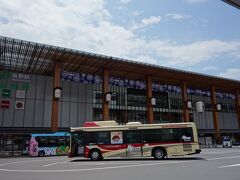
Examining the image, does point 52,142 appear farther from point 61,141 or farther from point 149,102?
point 149,102

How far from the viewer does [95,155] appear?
19344mm

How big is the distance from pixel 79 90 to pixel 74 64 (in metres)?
6.66

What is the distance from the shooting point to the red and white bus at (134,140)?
728 inches

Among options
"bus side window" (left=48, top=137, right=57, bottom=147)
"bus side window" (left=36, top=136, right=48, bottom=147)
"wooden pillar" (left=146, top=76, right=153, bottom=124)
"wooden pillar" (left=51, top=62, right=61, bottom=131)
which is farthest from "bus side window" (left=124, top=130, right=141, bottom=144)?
"wooden pillar" (left=146, top=76, right=153, bottom=124)

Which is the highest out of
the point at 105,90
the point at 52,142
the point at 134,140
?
the point at 105,90

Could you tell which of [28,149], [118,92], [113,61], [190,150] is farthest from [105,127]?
[118,92]

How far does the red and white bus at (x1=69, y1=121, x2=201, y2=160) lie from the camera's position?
18.5 meters

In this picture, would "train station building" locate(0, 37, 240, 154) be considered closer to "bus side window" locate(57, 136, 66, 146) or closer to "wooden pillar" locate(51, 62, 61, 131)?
"wooden pillar" locate(51, 62, 61, 131)

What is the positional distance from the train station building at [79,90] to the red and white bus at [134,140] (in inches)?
589

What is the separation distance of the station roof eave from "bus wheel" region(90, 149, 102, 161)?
16279mm

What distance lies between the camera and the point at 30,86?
131 feet

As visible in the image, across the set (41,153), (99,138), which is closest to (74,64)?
(41,153)

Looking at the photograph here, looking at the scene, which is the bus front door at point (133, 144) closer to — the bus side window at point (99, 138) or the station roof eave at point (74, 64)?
the bus side window at point (99, 138)

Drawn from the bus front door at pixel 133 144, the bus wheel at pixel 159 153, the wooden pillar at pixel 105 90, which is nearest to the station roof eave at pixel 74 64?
the wooden pillar at pixel 105 90
